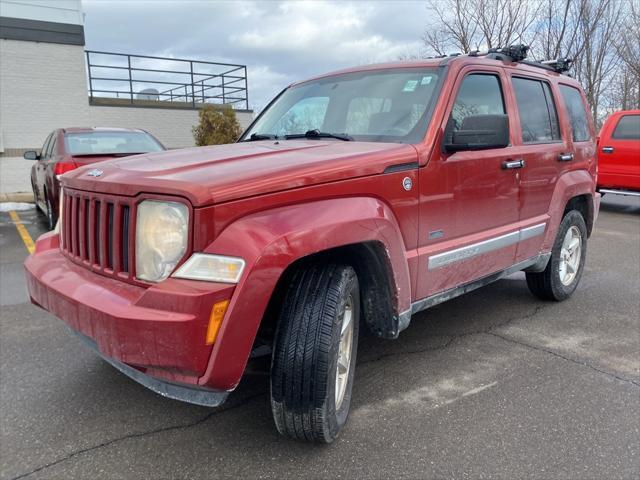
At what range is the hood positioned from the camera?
2.23 metres

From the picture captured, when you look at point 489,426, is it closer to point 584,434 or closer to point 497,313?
point 584,434

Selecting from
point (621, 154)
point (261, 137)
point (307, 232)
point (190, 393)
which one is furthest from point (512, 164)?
point (621, 154)

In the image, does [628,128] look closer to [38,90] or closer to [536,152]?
[536,152]

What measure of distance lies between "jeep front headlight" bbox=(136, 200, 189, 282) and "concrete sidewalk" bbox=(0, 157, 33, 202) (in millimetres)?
12725

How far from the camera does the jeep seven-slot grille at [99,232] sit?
7.91 feet

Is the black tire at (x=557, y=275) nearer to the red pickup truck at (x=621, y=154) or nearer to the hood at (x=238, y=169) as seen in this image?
the hood at (x=238, y=169)

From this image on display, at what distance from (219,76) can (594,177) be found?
14.3 m

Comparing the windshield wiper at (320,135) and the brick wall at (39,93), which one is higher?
the brick wall at (39,93)

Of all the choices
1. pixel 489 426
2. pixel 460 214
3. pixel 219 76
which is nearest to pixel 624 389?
pixel 489 426

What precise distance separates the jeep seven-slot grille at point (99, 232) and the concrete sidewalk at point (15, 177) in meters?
11.9

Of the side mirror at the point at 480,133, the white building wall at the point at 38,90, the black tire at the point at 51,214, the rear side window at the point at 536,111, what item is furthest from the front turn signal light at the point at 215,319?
the white building wall at the point at 38,90

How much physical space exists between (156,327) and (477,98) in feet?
8.59

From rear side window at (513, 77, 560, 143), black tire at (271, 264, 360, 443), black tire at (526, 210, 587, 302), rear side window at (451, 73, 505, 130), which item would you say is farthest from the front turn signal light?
black tire at (526, 210, 587, 302)

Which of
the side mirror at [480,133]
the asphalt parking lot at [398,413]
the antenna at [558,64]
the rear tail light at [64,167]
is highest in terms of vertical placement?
the antenna at [558,64]
